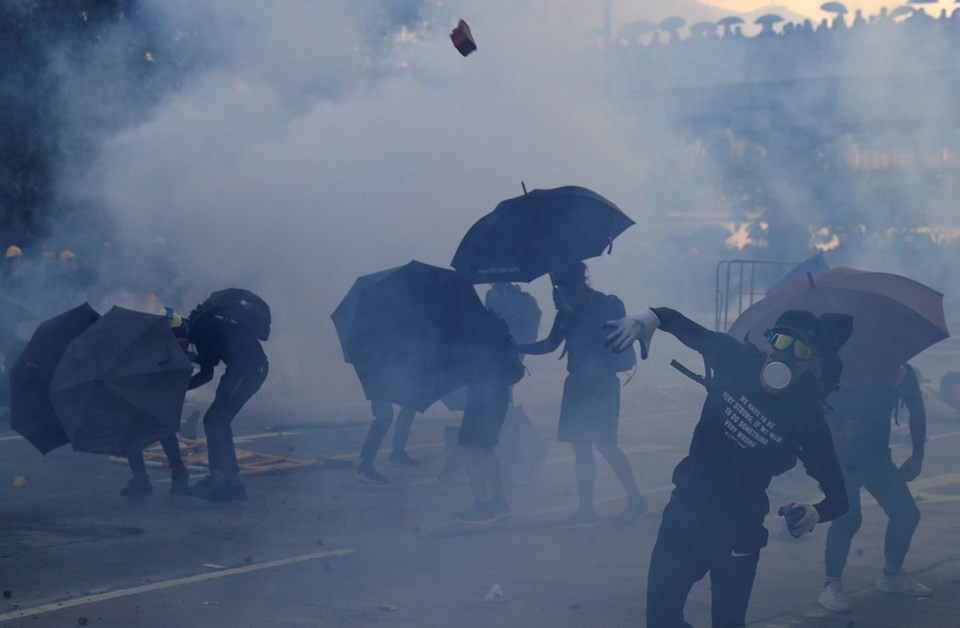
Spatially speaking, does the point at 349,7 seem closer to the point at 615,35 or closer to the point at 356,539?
the point at 615,35

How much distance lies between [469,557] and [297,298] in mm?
6629

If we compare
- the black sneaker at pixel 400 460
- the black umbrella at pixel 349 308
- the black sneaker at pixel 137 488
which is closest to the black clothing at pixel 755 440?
the black umbrella at pixel 349 308

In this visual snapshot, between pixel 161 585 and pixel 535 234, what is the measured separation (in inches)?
114

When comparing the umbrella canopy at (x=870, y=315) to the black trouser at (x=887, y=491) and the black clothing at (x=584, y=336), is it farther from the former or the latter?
the black clothing at (x=584, y=336)

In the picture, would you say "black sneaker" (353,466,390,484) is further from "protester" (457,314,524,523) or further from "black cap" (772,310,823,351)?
"black cap" (772,310,823,351)

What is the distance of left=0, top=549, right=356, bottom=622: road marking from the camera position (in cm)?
509

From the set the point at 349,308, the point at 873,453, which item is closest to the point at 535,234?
the point at 349,308

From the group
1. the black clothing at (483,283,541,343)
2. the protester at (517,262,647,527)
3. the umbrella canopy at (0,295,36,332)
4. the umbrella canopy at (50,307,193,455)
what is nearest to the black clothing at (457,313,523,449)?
the protester at (517,262,647,527)

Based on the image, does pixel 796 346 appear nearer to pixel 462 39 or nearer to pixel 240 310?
pixel 462 39

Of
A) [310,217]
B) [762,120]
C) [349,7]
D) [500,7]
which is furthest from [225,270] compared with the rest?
[762,120]

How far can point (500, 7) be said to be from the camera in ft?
41.3

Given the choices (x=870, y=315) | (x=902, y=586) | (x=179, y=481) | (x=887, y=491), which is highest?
(x=870, y=315)

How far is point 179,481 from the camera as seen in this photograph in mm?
7590

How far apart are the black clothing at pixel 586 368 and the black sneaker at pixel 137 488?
8.26ft
